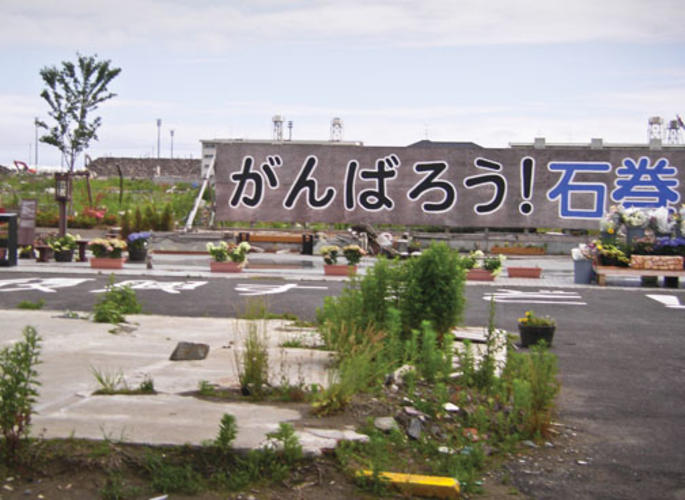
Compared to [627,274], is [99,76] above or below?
above

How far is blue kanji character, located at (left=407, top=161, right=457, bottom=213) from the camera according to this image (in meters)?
34.6

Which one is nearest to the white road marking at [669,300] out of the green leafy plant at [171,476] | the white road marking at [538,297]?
the white road marking at [538,297]

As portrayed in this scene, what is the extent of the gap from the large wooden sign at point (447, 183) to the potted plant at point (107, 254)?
32.0 ft

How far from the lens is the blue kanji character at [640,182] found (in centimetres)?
3416

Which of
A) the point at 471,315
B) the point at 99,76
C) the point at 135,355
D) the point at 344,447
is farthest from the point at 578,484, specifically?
the point at 99,76

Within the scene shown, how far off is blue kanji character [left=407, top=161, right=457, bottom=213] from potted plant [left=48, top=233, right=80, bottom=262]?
1409cm

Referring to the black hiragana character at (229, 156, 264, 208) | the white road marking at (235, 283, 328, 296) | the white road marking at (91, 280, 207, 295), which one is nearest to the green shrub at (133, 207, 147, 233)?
the black hiragana character at (229, 156, 264, 208)

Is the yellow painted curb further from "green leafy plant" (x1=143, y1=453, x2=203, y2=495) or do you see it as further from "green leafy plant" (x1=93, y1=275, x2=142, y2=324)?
"green leafy plant" (x1=93, y1=275, x2=142, y2=324)

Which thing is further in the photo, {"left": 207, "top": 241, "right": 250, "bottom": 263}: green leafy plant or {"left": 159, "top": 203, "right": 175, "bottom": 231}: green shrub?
{"left": 159, "top": 203, "right": 175, "bottom": 231}: green shrub

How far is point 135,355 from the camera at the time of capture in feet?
33.4

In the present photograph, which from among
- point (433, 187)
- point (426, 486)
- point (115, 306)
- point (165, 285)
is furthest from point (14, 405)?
point (433, 187)

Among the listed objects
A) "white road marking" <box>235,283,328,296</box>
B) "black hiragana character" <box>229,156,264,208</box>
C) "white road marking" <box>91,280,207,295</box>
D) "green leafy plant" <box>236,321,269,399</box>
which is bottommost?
"white road marking" <box>91,280,207,295</box>

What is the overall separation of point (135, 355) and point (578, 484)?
5.96m

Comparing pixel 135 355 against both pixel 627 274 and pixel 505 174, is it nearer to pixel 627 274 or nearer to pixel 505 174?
pixel 627 274
